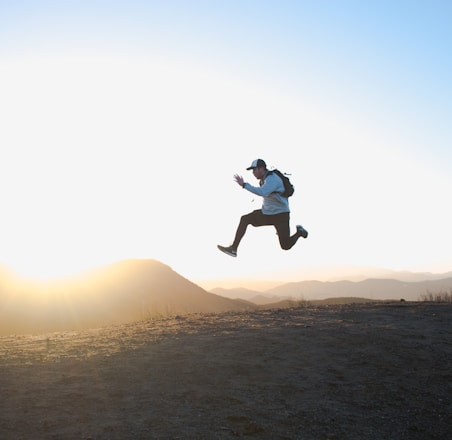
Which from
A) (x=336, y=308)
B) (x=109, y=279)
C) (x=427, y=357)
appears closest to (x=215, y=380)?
(x=427, y=357)

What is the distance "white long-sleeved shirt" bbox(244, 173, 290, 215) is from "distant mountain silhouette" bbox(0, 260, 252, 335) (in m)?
16.9

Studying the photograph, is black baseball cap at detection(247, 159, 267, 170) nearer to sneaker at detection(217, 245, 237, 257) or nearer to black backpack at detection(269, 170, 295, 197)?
black backpack at detection(269, 170, 295, 197)

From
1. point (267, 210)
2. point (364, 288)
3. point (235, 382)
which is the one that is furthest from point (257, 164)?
point (364, 288)

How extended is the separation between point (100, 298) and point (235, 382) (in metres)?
30.5

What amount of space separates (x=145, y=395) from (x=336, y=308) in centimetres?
646

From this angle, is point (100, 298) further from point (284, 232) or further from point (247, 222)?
point (284, 232)

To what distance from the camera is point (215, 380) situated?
19.0ft

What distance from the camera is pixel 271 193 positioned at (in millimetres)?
8578

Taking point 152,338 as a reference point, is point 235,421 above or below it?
below

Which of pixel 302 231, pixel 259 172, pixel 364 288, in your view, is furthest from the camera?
pixel 364 288

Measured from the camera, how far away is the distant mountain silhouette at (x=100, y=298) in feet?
95.5

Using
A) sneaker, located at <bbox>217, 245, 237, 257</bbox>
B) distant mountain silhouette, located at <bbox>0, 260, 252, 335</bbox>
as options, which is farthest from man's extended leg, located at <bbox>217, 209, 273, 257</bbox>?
distant mountain silhouette, located at <bbox>0, 260, 252, 335</bbox>

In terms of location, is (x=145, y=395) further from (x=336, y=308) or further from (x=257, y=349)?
(x=336, y=308)

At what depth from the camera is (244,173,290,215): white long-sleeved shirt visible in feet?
27.6
